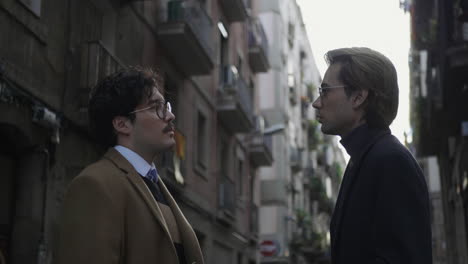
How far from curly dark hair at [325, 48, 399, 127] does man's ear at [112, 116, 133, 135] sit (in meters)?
1.11

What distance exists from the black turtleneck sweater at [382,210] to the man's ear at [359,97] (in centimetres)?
18

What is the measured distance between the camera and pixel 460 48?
1334 cm

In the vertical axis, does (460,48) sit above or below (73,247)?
above

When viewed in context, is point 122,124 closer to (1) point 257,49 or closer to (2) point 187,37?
(2) point 187,37

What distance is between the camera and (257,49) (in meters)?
25.6

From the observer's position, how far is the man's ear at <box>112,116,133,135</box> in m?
3.68

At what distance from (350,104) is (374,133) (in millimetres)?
190

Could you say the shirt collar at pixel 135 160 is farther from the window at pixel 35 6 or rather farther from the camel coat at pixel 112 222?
the window at pixel 35 6

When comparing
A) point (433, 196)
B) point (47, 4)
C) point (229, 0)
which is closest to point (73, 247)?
point (47, 4)

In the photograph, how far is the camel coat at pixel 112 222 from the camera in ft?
10.4

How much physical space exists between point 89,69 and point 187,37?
→ 4.62 meters

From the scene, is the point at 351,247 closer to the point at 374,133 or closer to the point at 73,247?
the point at 374,133

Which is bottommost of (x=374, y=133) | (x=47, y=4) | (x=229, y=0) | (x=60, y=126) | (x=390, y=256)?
(x=390, y=256)

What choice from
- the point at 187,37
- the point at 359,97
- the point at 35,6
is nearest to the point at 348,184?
the point at 359,97
